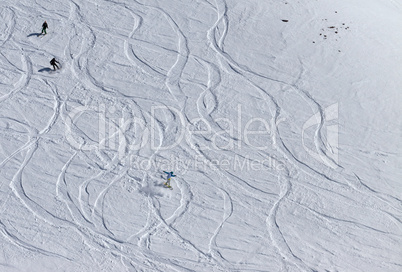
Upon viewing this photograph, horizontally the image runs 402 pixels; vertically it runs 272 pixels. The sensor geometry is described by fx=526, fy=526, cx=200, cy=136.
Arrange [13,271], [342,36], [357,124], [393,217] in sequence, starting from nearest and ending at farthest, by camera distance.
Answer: [13,271] < [393,217] < [357,124] < [342,36]

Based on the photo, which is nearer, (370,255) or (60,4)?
(370,255)

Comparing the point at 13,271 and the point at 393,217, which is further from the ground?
the point at 393,217

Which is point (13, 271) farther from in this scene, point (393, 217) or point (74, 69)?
point (393, 217)

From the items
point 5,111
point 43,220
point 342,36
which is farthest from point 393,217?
point 5,111

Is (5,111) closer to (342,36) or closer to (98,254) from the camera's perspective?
(98,254)

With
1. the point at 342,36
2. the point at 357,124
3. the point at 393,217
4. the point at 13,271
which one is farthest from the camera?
the point at 342,36

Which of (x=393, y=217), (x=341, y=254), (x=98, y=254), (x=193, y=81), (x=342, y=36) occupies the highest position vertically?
(x=342, y=36)
